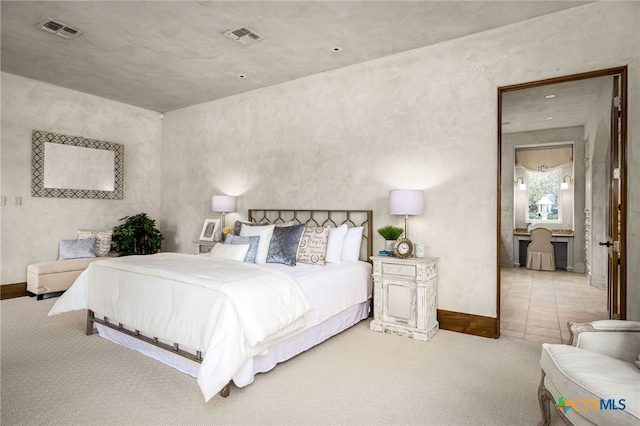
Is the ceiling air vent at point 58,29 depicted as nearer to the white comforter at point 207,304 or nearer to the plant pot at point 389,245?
the white comforter at point 207,304

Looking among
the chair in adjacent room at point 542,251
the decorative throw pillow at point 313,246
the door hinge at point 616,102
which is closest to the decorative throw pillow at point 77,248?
the decorative throw pillow at point 313,246

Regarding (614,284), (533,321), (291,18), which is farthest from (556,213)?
(291,18)

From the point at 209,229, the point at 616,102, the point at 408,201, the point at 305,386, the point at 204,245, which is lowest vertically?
the point at 305,386

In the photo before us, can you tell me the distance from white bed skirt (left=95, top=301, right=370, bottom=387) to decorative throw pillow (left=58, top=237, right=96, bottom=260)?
7.54 ft

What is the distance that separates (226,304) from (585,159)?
791 cm

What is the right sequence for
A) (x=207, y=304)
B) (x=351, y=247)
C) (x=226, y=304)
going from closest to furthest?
1. (x=226, y=304)
2. (x=207, y=304)
3. (x=351, y=247)

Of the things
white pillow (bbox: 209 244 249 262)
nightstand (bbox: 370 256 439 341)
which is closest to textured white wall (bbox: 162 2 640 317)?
nightstand (bbox: 370 256 439 341)

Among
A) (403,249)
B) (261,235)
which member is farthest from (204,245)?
(403,249)

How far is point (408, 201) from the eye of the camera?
143 inches

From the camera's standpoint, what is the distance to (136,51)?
4.06 metres

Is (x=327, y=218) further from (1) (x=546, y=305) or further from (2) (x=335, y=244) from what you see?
(1) (x=546, y=305)

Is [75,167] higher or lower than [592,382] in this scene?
higher

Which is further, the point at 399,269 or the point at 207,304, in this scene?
the point at 399,269

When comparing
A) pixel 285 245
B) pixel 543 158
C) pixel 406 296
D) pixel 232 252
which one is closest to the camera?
pixel 406 296
